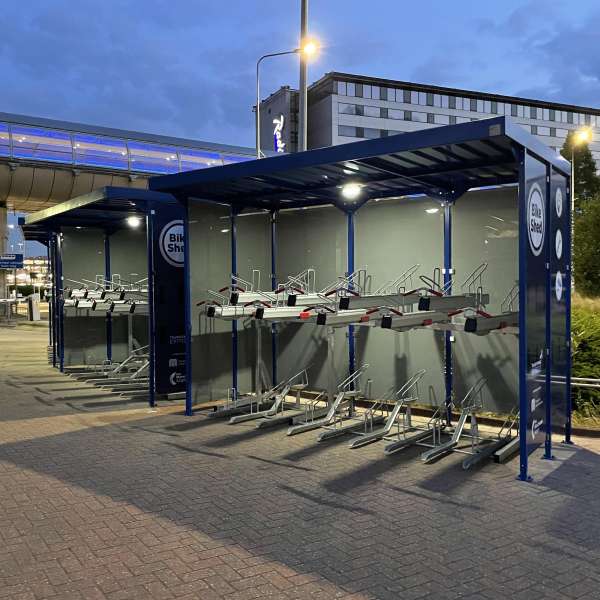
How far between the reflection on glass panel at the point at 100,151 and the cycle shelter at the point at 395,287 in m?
12.8

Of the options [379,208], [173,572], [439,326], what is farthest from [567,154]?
[173,572]

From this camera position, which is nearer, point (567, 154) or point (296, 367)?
point (296, 367)

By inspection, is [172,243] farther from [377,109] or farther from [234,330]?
[377,109]

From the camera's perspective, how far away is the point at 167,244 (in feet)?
32.1

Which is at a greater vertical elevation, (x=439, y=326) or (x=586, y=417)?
(x=439, y=326)

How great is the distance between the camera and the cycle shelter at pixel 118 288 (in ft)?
32.0

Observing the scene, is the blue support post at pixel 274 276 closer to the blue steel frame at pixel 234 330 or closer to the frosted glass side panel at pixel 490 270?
the blue steel frame at pixel 234 330

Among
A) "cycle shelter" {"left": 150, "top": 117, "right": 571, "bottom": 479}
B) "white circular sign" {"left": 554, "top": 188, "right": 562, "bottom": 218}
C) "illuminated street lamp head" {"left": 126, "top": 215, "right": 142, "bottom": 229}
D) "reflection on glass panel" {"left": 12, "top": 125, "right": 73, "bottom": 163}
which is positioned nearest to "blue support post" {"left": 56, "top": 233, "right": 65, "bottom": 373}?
"illuminated street lamp head" {"left": 126, "top": 215, "right": 142, "bottom": 229}

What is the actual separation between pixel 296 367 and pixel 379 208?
2872 mm

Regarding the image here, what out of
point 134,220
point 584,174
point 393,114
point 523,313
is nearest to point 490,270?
point 523,313

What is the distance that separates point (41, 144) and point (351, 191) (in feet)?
48.3

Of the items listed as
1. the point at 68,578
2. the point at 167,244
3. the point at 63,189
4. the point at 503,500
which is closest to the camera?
the point at 68,578

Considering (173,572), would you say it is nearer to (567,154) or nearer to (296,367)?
(296,367)

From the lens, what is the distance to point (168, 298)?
986 cm
